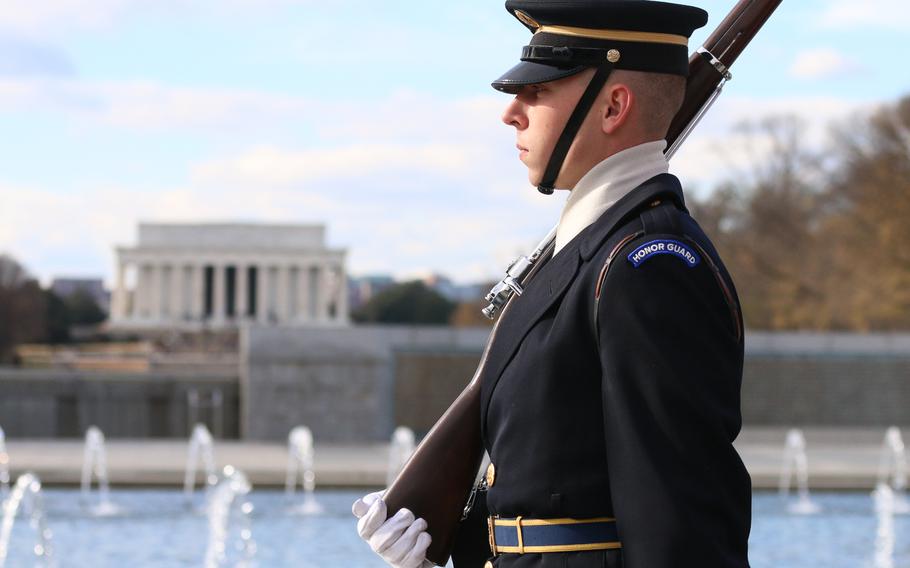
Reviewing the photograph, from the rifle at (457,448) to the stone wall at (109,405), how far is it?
19834 millimetres

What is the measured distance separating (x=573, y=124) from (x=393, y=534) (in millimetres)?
689

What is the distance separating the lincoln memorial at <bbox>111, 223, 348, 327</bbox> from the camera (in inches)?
2960

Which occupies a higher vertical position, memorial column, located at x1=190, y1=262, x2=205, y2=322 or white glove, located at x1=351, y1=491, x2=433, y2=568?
memorial column, located at x1=190, y1=262, x2=205, y2=322

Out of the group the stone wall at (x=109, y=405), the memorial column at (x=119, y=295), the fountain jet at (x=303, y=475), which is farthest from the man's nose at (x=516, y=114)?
the memorial column at (x=119, y=295)

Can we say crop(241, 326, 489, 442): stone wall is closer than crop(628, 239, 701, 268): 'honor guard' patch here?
No

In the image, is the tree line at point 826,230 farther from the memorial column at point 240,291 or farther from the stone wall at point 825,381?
the memorial column at point 240,291

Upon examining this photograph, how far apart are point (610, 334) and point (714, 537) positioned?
0.30 m

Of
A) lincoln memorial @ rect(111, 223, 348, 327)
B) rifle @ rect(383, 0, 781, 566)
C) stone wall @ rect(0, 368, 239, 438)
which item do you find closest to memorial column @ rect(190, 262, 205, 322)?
lincoln memorial @ rect(111, 223, 348, 327)

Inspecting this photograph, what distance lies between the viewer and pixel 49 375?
73.7 feet

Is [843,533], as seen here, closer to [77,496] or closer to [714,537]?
[77,496]

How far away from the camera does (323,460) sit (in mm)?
17609

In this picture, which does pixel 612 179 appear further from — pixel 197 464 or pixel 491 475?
pixel 197 464

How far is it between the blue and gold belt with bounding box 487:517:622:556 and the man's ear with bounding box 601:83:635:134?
57 centimetres

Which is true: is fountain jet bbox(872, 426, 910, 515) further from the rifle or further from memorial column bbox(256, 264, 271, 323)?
memorial column bbox(256, 264, 271, 323)
